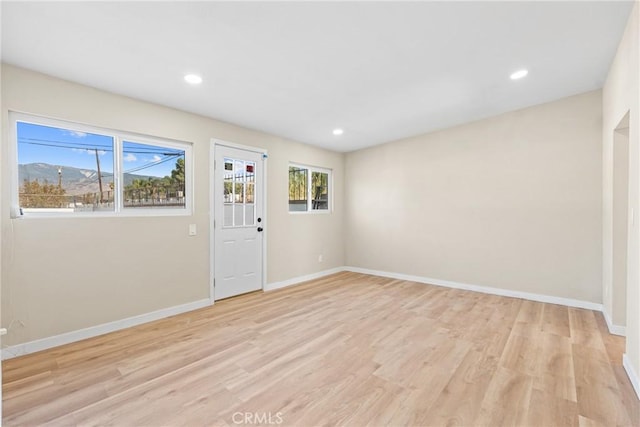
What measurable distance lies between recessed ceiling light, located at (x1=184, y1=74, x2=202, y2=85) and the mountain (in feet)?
4.13

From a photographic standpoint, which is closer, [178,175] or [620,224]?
[620,224]

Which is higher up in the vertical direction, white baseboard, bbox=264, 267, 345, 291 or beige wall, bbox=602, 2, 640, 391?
beige wall, bbox=602, 2, 640, 391

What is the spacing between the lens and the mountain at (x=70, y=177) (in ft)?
8.76

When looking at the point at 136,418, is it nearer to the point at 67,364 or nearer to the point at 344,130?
the point at 67,364

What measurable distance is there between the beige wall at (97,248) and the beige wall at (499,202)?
2774mm

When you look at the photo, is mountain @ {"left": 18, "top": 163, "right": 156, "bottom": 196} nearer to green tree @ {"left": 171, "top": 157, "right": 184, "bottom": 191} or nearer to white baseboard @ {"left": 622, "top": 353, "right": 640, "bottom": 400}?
green tree @ {"left": 171, "top": 157, "right": 184, "bottom": 191}

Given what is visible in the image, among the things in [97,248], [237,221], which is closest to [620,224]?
[237,221]

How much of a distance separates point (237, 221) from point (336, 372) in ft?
8.69

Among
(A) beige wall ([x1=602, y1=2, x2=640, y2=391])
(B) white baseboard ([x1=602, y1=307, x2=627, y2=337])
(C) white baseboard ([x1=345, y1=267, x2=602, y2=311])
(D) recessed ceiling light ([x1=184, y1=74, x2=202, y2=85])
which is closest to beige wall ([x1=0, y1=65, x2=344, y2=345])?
(D) recessed ceiling light ([x1=184, y1=74, x2=202, y2=85])

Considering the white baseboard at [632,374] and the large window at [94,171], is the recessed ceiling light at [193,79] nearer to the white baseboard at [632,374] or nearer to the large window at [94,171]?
the large window at [94,171]

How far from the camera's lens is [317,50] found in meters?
2.49

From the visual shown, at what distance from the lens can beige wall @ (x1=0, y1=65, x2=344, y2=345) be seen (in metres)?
2.55

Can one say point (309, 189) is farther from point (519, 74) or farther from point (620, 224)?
point (620, 224)

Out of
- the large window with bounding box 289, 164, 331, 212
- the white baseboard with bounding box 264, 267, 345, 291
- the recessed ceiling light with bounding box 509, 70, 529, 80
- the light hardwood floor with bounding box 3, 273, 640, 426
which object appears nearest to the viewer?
the light hardwood floor with bounding box 3, 273, 640, 426
